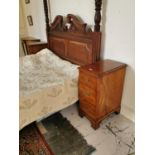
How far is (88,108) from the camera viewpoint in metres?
1.82

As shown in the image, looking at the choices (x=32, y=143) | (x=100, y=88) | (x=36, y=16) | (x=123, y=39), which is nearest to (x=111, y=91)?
(x=100, y=88)

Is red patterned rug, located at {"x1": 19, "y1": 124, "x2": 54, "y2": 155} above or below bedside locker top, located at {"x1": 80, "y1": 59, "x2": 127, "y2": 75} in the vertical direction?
below

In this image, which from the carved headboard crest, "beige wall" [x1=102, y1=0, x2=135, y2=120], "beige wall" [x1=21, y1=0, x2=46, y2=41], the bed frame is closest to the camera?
"beige wall" [x1=102, y1=0, x2=135, y2=120]

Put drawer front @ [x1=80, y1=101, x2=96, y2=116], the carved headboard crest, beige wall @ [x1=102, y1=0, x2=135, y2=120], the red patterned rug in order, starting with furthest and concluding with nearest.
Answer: the carved headboard crest → drawer front @ [x1=80, y1=101, x2=96, y2=116] → beige wall @ [x1=102, y1=0, x2=135, y2=120] → the red patterned rug

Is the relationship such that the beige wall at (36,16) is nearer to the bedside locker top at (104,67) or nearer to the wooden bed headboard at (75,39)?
the wooden bed headboard at (75,39)

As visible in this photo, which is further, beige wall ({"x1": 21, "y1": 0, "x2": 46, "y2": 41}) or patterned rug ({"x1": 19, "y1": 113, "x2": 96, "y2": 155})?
beige wall ({"x1": 21, "y1": 0, "x2": 46, "y2": 41})

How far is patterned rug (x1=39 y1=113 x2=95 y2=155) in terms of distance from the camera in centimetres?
153

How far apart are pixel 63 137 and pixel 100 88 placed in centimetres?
70

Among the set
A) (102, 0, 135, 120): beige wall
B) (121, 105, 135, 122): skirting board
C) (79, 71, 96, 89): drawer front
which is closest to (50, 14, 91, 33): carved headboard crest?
(102, 0, 135, 120): beige wall

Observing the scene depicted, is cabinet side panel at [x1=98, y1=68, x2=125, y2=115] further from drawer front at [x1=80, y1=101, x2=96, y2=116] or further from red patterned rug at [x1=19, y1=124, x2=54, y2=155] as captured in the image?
red patterned rug at [x1=19, y1=124, x2=54, y2=155]

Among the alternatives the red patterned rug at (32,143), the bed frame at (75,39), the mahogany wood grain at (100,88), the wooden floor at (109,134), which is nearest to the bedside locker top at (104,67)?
the mahogany wood grain at (100,88)
